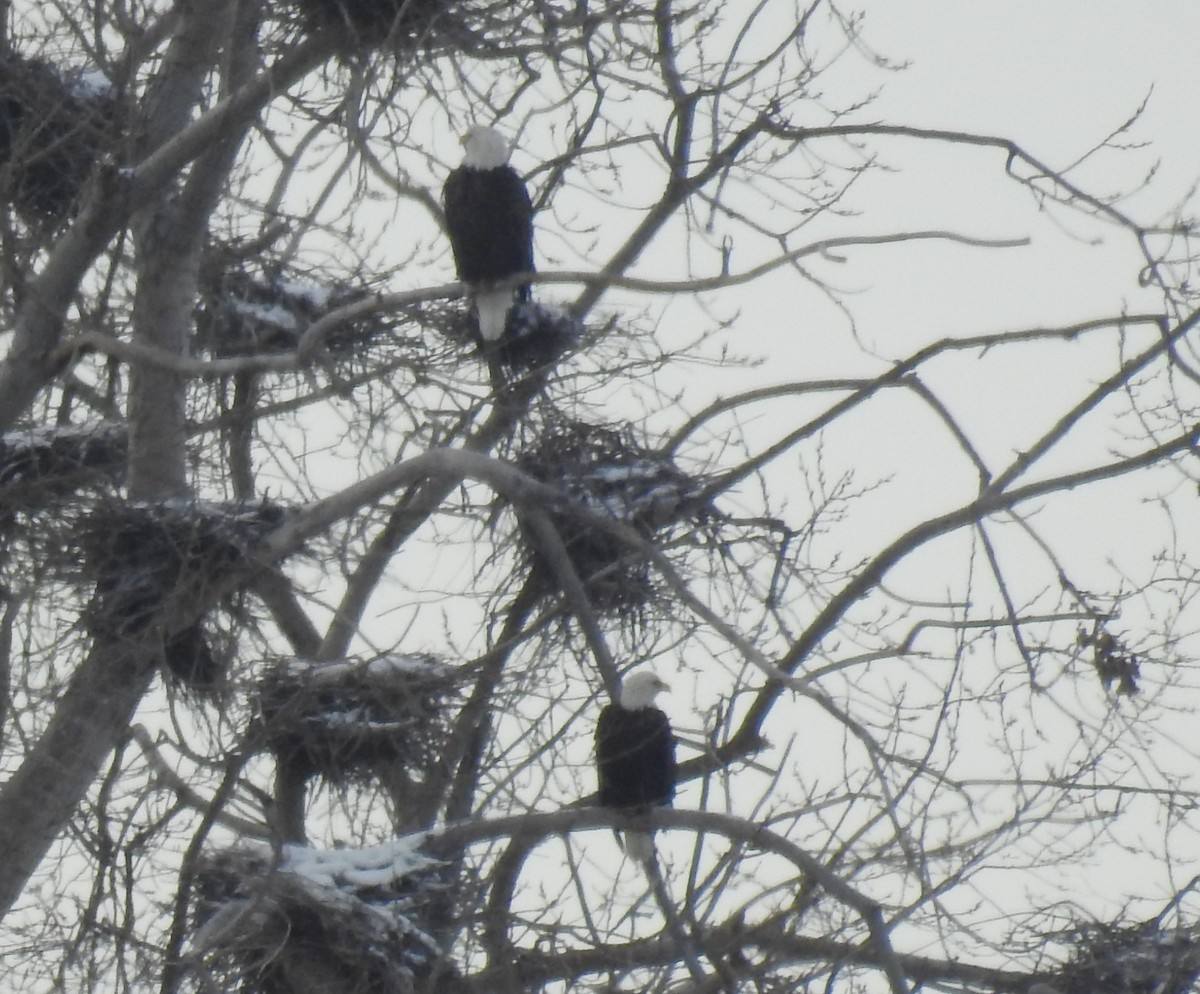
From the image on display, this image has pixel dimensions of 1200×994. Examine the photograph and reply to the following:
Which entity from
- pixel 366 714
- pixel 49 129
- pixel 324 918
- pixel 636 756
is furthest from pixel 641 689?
pixel 49 129

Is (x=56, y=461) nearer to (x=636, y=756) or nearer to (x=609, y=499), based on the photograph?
(x=609, y=499)

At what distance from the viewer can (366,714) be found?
5.87 meters

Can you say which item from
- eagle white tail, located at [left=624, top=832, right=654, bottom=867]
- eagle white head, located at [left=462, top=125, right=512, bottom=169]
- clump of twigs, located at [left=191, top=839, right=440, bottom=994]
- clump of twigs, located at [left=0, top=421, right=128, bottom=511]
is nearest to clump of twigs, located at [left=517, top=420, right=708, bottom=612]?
eagle white tail, located at [left=624, top=832, right=654, bottom=867]

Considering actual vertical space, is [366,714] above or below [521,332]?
below

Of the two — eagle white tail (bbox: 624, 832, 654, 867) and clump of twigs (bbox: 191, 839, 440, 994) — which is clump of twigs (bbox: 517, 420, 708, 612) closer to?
eagle white tail (bbox: 624, 832, 654, 867)

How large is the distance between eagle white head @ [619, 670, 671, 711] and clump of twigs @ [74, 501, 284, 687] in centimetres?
134

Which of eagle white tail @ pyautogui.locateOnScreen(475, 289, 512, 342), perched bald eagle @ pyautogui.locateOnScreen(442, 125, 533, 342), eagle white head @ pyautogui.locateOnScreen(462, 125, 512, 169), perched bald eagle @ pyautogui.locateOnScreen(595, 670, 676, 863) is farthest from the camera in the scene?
eagle white head @ pyautogui.locateOnScreen(462, 125, 512, 169)

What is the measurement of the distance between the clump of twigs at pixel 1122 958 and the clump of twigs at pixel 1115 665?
975mm

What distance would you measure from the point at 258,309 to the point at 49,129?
1225mm

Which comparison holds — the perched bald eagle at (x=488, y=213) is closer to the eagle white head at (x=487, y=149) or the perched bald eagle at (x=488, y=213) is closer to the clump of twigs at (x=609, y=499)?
the eagle white head at (x=487, y=149)

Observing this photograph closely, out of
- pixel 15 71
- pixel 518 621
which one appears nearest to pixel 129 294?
pixel 15 71

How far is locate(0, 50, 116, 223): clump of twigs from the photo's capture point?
562 cm

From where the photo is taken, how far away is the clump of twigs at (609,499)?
5.76 m

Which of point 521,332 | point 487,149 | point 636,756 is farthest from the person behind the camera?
point 487,149
